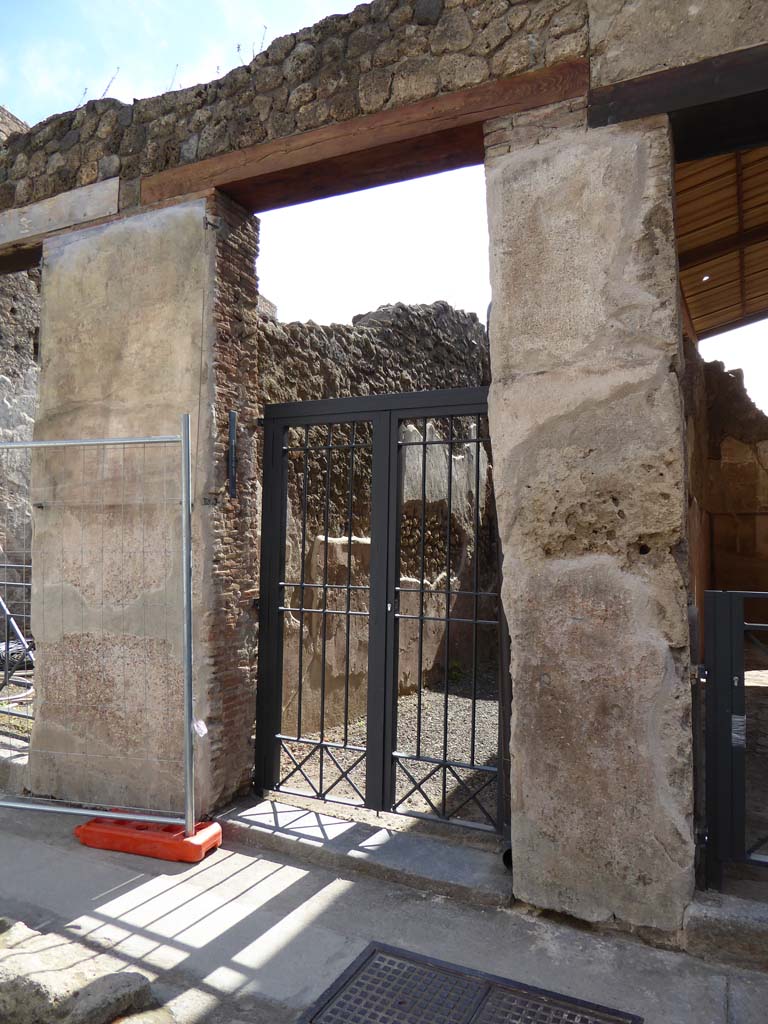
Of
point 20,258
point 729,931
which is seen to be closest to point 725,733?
point 729,931

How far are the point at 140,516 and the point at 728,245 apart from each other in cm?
610

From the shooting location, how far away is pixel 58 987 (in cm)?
241

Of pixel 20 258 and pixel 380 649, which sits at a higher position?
pixel 20 258

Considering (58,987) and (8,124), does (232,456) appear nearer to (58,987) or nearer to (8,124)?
(58,987)

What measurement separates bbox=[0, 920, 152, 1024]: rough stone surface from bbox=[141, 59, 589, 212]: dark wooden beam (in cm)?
373

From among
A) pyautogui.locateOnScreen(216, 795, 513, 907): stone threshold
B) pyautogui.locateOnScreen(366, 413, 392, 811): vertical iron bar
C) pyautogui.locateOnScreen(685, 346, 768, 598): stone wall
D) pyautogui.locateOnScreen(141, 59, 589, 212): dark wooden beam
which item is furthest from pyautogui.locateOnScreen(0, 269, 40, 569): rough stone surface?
pyautogui.locateOnScreen(685, 346, 768, 598): stone wall

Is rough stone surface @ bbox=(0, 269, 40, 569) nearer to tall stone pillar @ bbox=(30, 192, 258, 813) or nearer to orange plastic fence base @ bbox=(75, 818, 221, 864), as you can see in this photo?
tall stone pillar @ bbox=(30, 192, 258, 813)

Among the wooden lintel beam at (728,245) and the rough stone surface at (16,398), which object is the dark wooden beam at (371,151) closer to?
the wooden lintel beam at (728,245)

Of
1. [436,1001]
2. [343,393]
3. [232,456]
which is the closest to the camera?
[436,1001]

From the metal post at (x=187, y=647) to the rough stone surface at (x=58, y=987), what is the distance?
104 cm

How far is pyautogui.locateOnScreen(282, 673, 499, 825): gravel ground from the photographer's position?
4.88 meters

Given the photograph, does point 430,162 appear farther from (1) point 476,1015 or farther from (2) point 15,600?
(2) point 15,600

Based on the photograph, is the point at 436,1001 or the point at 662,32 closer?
the point at 436,1001

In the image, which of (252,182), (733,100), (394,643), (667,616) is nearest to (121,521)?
(394,643)
